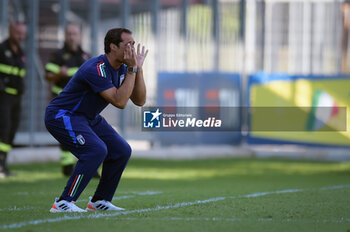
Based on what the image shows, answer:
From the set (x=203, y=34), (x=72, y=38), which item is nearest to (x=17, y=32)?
(x=72, y=38)

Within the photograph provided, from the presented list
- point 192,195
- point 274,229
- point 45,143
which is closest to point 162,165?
point 45,143

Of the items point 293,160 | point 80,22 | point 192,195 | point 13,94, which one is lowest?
point 293,160

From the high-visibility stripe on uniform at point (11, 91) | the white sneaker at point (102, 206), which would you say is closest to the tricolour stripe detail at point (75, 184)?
the white sneaker at point (102, 206)

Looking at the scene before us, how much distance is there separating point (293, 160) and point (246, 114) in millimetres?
1750

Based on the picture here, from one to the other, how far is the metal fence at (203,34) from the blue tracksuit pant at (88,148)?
9133 mm

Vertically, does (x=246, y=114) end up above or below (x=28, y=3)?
below

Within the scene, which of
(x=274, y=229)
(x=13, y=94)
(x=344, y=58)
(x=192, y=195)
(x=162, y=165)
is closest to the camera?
(x=274, y=229)

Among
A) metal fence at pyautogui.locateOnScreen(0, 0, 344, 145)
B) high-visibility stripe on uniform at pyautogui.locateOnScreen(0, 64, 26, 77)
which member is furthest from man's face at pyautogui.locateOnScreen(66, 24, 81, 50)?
metal fence at pyautogui.locateOnScreen(0, 0, 344, 145)

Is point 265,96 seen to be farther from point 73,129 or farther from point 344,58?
point 73,129

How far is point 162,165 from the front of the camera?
14.9 meters

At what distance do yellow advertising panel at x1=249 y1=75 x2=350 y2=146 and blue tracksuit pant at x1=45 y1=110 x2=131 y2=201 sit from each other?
9.01 metres

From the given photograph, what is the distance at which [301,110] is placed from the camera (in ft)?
A: 53.9

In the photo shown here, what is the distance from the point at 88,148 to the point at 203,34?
12.0 metres

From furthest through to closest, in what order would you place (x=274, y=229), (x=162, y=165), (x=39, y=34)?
(x=39, y=34) < (x=162, y=165) < (x=274, y=229)
